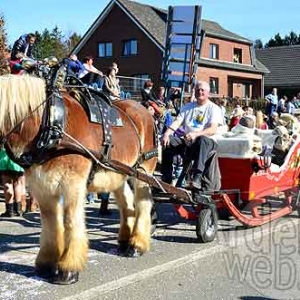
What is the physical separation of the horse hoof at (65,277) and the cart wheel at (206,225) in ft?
6.43

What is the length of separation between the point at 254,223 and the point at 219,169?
824mm

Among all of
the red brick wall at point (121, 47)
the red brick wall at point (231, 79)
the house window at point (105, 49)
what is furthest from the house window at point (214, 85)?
the house window at point (105, 49)

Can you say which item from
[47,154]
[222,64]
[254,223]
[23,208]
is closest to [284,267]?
[254,223]

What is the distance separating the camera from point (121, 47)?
1652 inches

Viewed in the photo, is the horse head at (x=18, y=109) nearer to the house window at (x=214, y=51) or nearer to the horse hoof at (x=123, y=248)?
the horse hoof at (x=123, y=248)

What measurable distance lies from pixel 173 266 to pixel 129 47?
3694cm

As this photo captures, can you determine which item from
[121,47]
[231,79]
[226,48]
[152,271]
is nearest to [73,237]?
[152,271]

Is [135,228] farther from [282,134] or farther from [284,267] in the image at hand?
[282,134]

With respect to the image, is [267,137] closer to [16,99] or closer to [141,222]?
[141,222]

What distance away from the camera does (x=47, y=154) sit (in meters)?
4.80

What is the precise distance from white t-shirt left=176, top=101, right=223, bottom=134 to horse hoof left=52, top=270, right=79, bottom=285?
8.93 feet

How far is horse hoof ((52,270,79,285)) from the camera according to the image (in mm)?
4941

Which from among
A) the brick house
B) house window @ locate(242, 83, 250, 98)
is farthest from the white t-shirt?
house window @ locate(242, 83, 250, 98)

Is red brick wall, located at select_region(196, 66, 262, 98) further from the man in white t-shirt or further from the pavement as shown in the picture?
the pavement
